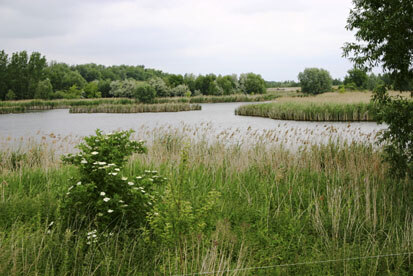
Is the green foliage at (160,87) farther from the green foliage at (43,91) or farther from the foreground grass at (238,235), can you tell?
the foreground grass at (238,235)

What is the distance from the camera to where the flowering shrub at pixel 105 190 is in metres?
3.48

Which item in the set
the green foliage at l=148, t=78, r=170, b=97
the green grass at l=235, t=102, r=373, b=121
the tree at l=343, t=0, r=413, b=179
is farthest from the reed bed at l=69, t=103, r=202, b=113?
the tree at l=343, t=0, r=413, b=179

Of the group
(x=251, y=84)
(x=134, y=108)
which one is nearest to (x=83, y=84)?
(x=251, y=84)

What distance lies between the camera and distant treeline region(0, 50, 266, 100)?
5669 centimetres

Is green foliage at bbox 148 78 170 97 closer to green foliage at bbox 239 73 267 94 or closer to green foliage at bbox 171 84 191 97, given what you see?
green foliage at bbox 171 84 191 97

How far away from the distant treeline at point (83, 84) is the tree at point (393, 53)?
141ft

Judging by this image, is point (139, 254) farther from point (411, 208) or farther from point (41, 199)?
point (411, 208)

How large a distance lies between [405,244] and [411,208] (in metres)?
1.24

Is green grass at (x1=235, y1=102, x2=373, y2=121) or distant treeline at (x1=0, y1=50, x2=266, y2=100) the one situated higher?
distant treeline at (x1=0, y1=50, x2=266, y2=100)

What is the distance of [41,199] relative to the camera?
484cm

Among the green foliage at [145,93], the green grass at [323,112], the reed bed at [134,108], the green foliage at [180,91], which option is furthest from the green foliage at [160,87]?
the green grass at [323,112]

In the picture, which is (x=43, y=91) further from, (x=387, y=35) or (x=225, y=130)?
(x=387, y=35)

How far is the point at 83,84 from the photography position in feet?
255

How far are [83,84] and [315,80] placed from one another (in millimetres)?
50596
